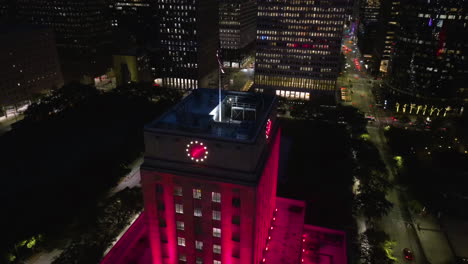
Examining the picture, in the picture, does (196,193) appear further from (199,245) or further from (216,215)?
(199,245)

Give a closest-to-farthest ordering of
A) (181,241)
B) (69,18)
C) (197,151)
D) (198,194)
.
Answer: (197,151) → (198,194) → (181,241) → (69,18)

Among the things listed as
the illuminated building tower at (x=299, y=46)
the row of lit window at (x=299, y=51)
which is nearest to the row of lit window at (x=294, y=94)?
the illuminated building tower at (x=299, y=46)

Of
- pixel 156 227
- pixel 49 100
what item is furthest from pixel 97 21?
pixel 156 227

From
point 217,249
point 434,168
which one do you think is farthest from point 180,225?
point 434,168

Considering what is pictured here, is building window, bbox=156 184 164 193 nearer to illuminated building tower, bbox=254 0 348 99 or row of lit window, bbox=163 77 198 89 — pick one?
row of lit window, bbox=163 77 198 89

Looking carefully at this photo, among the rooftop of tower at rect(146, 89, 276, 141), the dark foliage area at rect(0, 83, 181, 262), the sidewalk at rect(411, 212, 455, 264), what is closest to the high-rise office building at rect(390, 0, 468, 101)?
the sidewalk at rect(411, 212, 455, 264)
